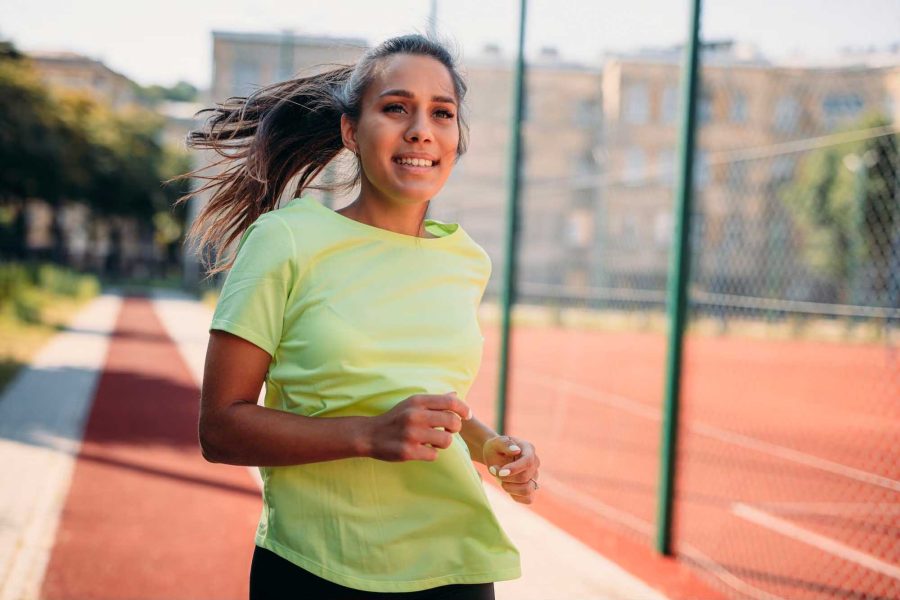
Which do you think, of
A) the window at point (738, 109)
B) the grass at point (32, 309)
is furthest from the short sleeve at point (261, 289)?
the window at point (738, 109)

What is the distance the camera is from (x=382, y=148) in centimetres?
183

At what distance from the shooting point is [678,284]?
475cm

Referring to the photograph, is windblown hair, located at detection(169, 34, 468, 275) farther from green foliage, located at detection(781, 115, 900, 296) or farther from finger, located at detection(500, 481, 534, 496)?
green foliage, located at detection(781, 115, 900, 296)

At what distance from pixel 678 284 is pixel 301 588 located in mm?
3398

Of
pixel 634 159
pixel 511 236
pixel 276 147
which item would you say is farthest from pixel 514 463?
pixel 634 159

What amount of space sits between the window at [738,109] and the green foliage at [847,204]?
8.28 ft

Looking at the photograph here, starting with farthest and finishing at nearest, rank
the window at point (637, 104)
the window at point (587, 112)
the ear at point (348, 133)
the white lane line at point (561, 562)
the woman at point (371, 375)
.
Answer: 1. the window at point (637, 104)
2. the window at point (587, 112)
3. the white lane line at point (561, 562)
4. the ear at point (348, 133)
5. the woman at point (371, 375)

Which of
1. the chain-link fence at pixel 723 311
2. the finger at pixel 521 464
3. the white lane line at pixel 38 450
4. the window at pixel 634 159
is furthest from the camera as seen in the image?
the window at pixel 634 159

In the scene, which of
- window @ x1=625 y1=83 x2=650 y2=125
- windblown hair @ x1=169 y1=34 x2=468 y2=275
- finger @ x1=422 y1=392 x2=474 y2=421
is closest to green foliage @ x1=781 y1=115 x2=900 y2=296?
window @ x1=625 y1=83 x2=650 y2=125

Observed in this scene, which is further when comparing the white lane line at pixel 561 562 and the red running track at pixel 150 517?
the red running track at pixel 150 517

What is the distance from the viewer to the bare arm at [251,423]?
160 cm

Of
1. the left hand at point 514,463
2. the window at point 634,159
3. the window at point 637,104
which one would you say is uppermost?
the window at point 637,104

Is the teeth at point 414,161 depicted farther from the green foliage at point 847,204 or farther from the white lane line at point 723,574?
the green foliage at point 847,204

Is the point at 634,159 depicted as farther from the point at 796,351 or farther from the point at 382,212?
the point at 382,212
